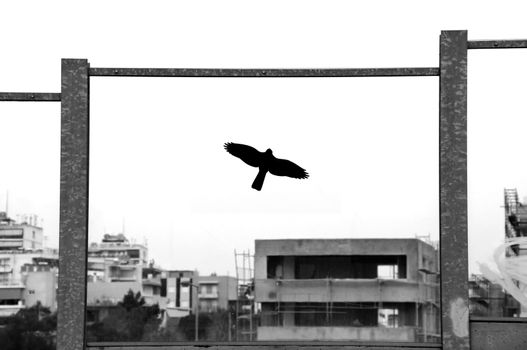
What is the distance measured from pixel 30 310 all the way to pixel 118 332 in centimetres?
54

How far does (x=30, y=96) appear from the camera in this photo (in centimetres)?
681

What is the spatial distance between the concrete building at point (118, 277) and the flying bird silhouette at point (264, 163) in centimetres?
73

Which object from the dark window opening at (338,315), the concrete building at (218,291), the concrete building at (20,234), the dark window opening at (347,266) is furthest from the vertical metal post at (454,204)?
the concrete building at (20,234)

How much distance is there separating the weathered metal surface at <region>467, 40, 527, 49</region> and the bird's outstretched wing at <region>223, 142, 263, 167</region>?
127cm

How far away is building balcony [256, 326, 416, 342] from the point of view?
22.3 feet

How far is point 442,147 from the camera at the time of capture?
256 inches

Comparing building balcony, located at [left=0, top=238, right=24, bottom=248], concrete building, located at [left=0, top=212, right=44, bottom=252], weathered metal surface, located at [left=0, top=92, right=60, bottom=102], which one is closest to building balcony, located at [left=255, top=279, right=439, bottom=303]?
concrete building, located at [left=0, top=212, right=44, bottom=252]

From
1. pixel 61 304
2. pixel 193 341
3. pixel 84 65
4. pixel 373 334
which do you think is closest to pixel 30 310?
pixel 61 304

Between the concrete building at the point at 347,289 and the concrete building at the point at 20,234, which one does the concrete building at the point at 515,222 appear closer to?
the concrete building at the point at 347,289

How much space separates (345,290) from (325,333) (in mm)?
491

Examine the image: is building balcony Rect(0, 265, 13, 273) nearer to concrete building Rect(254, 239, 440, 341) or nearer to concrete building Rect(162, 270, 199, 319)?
concrete building Rect(162, 270, 199, 319)

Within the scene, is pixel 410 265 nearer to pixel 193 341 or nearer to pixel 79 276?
pixel 193 341

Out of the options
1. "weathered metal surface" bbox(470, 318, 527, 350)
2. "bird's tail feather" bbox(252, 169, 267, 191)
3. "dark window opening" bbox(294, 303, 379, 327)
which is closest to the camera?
"weathered metal surface" bbox(470, 318, 527, 350)

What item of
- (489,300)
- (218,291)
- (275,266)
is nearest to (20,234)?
(218,291)
